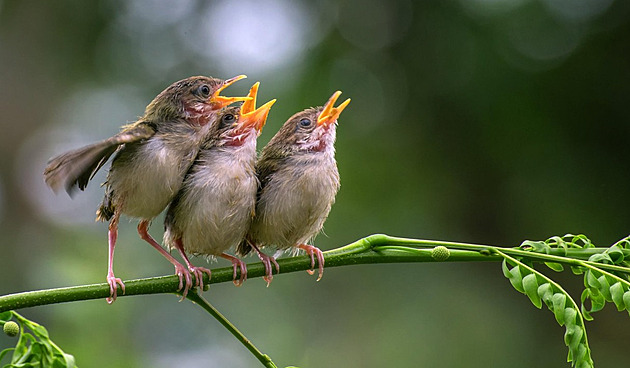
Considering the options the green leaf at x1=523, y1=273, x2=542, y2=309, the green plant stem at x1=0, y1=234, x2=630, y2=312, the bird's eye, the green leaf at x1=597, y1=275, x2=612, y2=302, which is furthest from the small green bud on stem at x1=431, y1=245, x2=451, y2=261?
the bird's eye

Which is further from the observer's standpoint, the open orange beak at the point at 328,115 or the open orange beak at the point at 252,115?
the open orange beak at the point at 328,115

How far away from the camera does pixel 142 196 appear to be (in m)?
2.51

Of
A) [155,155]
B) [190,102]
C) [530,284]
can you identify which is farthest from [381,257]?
[190,102]

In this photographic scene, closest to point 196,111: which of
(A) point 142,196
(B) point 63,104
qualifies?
(A) point 142,196

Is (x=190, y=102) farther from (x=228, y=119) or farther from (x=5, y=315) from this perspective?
(x=5, y=315)

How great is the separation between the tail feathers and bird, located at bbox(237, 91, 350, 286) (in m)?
0.56

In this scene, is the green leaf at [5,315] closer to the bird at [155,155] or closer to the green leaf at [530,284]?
the bird at [155,155]

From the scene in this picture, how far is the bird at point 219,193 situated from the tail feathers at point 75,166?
0.32 meters

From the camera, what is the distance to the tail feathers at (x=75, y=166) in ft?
7.09

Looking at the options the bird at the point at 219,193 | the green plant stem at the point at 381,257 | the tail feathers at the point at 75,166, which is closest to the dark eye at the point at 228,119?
the bird at the point at 219,193

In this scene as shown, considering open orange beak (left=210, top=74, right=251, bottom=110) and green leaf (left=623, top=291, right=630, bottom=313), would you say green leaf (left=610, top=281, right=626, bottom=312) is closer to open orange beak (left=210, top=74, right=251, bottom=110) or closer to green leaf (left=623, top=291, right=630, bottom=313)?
green leaf (left=623, top=291, right=630, bottom=313)

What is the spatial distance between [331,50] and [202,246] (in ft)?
11.9

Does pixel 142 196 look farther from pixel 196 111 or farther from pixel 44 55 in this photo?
pixel 44 55

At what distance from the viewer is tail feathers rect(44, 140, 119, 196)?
7.09 ft
